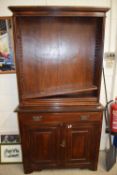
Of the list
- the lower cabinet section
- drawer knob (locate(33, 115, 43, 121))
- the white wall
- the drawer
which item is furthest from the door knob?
the white wall

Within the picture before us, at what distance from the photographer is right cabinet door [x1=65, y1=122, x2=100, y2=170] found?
1919 millimetres

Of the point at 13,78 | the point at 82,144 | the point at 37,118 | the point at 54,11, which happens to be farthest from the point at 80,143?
the point at 54,11

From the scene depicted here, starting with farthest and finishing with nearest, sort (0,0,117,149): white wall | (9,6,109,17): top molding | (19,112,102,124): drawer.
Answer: (0,0,117,149): white wall, (19,112,102,124): drawer, (9,6,109,17): top molding

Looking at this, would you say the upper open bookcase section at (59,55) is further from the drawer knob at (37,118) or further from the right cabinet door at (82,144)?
the right cabinet door at (82,144)

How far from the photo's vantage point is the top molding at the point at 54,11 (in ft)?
5.13

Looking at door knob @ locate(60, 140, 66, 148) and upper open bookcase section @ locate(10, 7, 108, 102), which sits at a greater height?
upper open bookcase section @ locate(10, 7, 108, 102)

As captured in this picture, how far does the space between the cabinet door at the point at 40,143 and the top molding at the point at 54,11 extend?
1199mm

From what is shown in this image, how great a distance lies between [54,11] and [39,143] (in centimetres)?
150

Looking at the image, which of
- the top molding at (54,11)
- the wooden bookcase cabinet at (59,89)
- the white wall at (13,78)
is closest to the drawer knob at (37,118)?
the wooden bookcase cabinet at (59,89)

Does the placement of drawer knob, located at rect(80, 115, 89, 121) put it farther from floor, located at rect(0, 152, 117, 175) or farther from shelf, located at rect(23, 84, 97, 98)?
floor, located at rect(0, 152, 117, 175)

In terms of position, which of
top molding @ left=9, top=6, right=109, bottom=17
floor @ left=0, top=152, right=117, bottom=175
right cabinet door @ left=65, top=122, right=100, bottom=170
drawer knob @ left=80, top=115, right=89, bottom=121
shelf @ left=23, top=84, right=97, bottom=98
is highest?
top molding @ left=9, top=6, right=109, bottom=17

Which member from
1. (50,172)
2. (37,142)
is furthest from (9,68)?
(50,172)

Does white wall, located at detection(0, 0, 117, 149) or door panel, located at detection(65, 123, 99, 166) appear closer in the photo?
door panel, located at detection(65, 123, 99, 166)

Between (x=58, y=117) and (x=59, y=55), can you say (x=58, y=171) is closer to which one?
(x=58, y=117)
